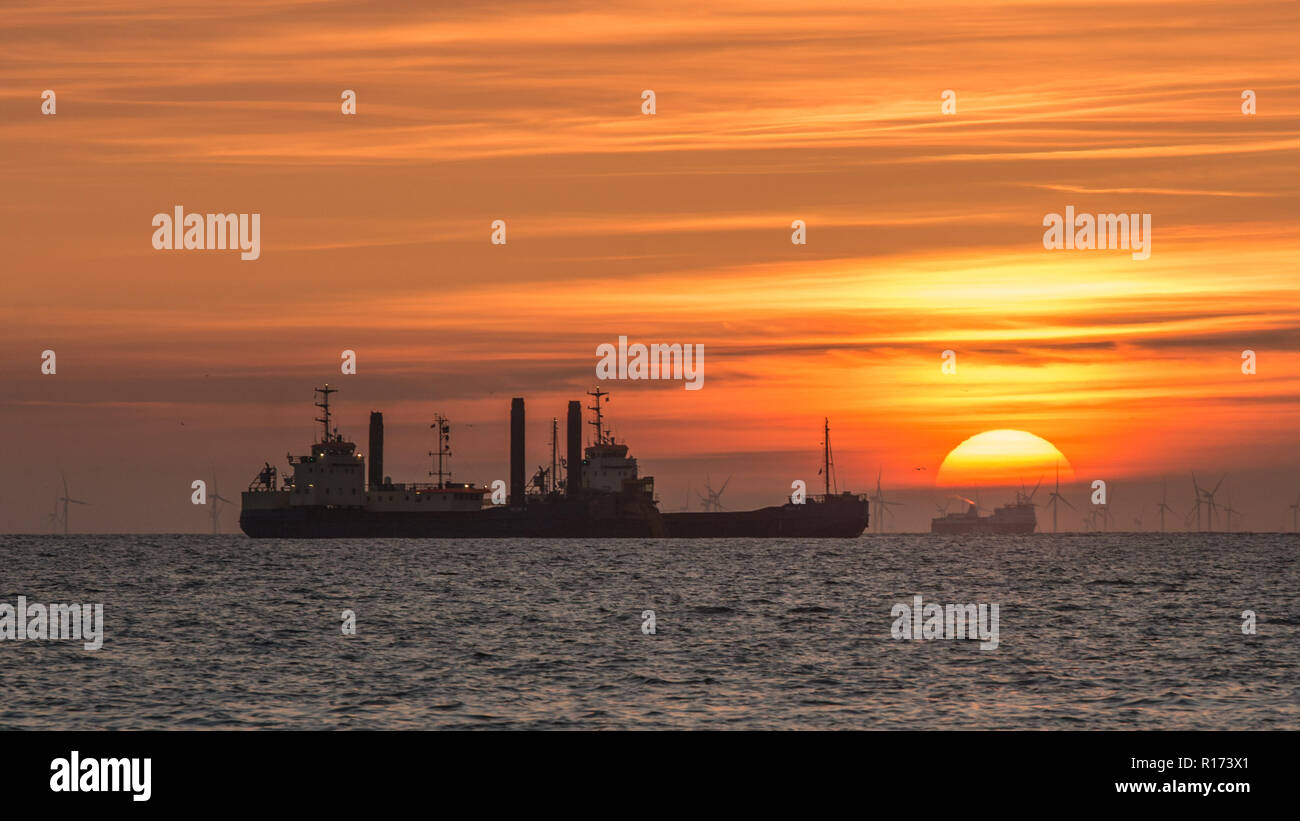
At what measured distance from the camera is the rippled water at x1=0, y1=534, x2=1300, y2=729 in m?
36.9

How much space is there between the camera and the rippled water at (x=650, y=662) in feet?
121

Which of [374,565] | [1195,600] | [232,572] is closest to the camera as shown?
[1195,600]

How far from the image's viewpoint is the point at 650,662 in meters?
49.2

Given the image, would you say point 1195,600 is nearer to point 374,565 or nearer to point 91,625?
point 91,625

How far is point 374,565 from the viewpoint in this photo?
154m
